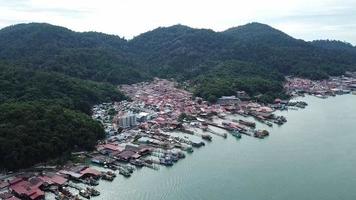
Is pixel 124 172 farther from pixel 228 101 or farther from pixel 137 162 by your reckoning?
pixel 228 101

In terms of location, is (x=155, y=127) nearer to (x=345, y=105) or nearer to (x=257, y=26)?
(x=345, y=105)

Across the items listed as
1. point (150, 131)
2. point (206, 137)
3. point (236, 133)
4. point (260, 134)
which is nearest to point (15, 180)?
point (150, 131)

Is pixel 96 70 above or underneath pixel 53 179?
above

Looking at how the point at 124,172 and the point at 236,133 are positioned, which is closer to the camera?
the point at 124,172

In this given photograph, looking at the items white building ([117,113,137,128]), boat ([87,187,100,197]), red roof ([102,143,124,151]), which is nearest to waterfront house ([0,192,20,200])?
boat ([87,187,100,197])

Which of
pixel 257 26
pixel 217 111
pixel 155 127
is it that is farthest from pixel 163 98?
pixel 257 26

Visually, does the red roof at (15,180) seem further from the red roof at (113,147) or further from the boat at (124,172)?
the red roof at (113,147)
